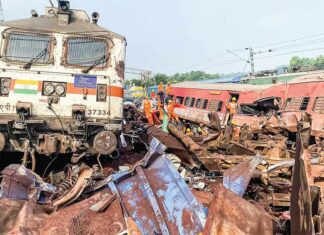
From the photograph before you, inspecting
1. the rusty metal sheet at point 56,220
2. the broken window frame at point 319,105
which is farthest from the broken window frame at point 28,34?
the broken window frame at point 319,105

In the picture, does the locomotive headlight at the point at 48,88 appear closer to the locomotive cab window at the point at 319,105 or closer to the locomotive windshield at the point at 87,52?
the locomotive windshield at the point at 87,52

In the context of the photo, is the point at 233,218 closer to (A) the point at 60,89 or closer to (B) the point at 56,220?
(B) the point at 56,220

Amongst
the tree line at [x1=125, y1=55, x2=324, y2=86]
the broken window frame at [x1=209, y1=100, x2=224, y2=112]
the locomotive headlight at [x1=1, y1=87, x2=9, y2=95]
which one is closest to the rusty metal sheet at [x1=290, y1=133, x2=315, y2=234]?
the locomotive headlight at [x1=1, y1=87, x2=9, y2=95]

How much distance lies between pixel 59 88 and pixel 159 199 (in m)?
3.60

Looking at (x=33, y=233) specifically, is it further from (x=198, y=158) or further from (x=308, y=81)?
(x=308, y=81)

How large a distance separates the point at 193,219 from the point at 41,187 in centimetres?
196

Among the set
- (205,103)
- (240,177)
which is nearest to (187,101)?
(205,103)

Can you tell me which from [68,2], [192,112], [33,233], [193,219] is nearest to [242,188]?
[193,219]

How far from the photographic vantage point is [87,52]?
6.79 meters

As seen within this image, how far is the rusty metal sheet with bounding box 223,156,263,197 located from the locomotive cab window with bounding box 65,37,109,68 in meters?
3.48

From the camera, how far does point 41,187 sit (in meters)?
4.38

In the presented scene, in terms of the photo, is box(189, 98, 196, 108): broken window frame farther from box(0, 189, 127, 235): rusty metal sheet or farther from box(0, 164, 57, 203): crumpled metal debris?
box(0, 189, 127, 235): rusty metal sheet

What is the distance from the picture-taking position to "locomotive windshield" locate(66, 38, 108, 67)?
672 cm

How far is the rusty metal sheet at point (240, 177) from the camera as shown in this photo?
3887mm
